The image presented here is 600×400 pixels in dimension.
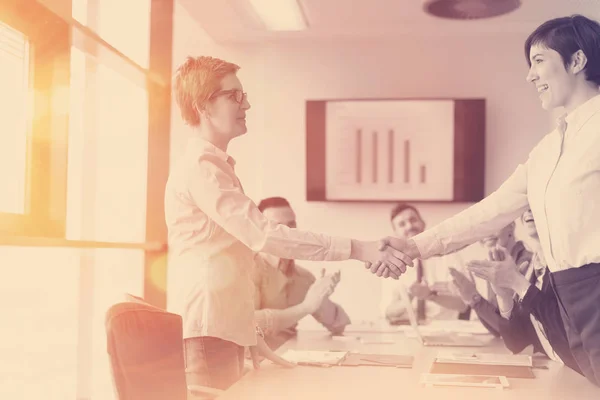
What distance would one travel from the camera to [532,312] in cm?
187

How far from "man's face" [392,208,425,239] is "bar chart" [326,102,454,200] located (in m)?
0.29

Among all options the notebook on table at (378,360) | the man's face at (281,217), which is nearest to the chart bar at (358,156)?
the man's face at (281,217)

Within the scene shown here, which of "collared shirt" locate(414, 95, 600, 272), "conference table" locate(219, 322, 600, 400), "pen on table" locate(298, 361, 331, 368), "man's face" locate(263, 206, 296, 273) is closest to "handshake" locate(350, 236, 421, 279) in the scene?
"conference table" locate(219, 322, 600, 400)

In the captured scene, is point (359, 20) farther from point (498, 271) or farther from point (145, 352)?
point (145, 352)

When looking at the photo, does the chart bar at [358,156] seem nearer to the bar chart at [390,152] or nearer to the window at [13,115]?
the bar chart at [390,152]

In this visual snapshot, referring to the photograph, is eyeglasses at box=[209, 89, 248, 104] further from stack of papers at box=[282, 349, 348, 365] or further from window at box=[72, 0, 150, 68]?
window at box=[72, 0, 150, 68]

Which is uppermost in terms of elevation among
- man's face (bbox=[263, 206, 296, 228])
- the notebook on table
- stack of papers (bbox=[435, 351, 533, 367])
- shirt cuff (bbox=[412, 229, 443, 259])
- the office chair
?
man's face (bbox=[263, 206, 296, 228])

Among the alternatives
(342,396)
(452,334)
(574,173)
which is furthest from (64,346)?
(574,173)

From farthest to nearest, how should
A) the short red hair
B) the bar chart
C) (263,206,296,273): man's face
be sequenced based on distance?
the bar chart < (263,206,296,273): man's face < the short red hair

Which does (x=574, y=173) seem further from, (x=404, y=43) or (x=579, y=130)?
(x=404, y=43)

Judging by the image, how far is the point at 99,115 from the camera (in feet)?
11.5

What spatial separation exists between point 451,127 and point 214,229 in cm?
290

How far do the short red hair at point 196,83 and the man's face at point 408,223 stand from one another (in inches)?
94.8

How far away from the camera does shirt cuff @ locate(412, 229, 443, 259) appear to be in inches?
93.9
